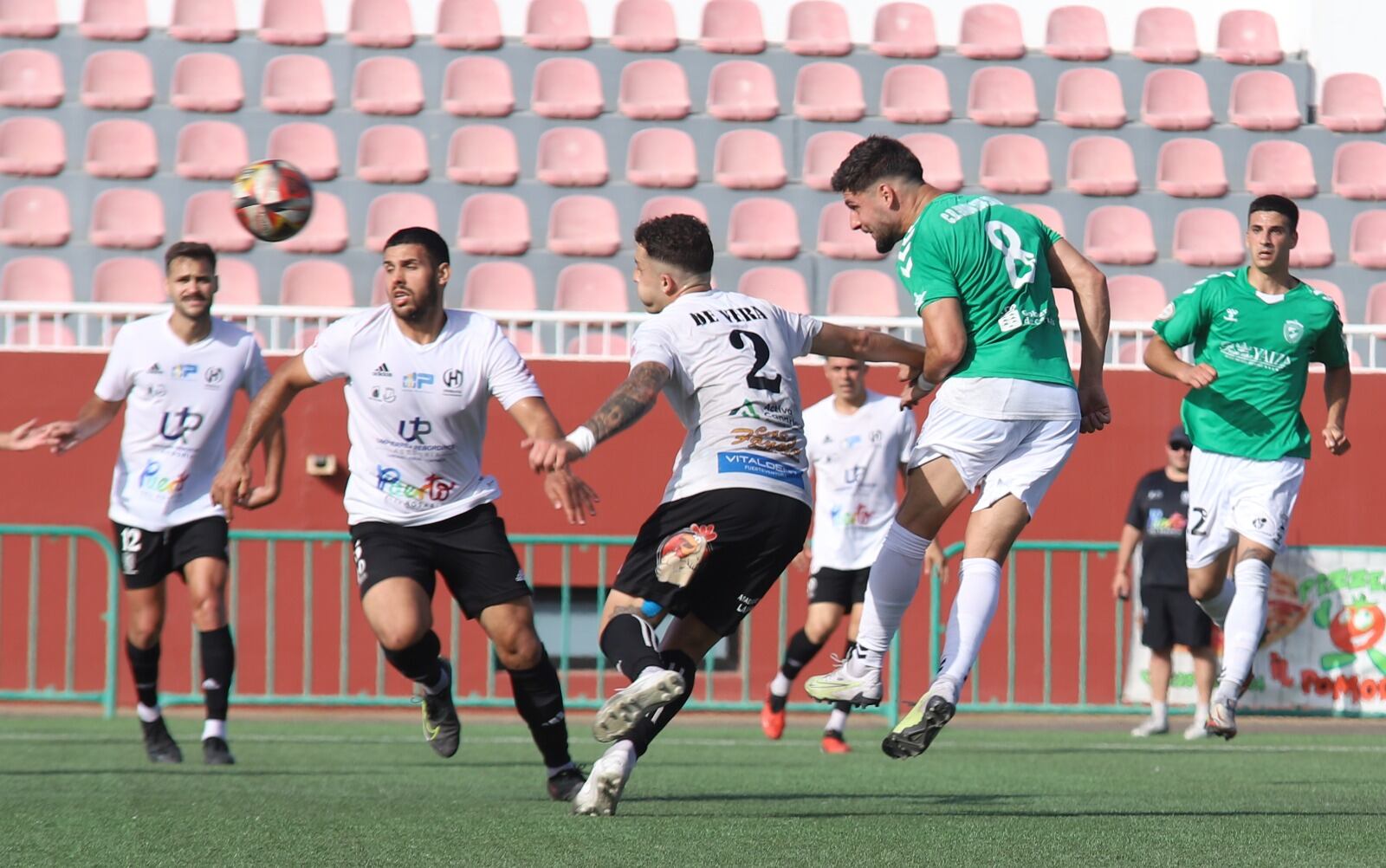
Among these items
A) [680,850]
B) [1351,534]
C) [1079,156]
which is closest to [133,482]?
[680,850]

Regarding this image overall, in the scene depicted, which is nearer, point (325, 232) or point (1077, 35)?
point (325, 232)

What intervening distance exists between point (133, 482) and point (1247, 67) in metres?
12.6

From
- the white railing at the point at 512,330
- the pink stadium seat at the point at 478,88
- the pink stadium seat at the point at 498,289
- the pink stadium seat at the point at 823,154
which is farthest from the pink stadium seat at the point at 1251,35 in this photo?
the pink stadium seat at the point at 498,289

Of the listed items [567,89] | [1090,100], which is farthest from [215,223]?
[1090,100]

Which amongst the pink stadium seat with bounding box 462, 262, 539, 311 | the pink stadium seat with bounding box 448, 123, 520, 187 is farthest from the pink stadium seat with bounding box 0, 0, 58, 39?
the pink stadium seat with bounding box 462, 262, 539, 311

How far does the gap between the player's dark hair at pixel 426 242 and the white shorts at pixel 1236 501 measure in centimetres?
A: 356

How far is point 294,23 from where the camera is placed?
1689cm

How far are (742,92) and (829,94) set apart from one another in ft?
2.67

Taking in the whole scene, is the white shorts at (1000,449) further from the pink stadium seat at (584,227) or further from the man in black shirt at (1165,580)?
the pink stadium seat at (584,227)

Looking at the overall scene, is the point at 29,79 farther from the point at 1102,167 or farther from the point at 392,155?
the point at 1102,167

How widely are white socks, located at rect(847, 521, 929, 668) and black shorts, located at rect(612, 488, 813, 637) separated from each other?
347 millimetres

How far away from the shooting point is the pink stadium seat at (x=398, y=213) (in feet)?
50.5

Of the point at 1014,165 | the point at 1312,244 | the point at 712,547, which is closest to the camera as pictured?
the point at 712,547

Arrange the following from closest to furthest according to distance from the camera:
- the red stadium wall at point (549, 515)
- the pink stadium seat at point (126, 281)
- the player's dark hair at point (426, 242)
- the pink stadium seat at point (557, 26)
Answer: the player's dark hair at point (426, 242), the red stadium wall at point (549, 515), the pink stadium seat at point (126, 281), the pink stadium seat at point (557, 26)
